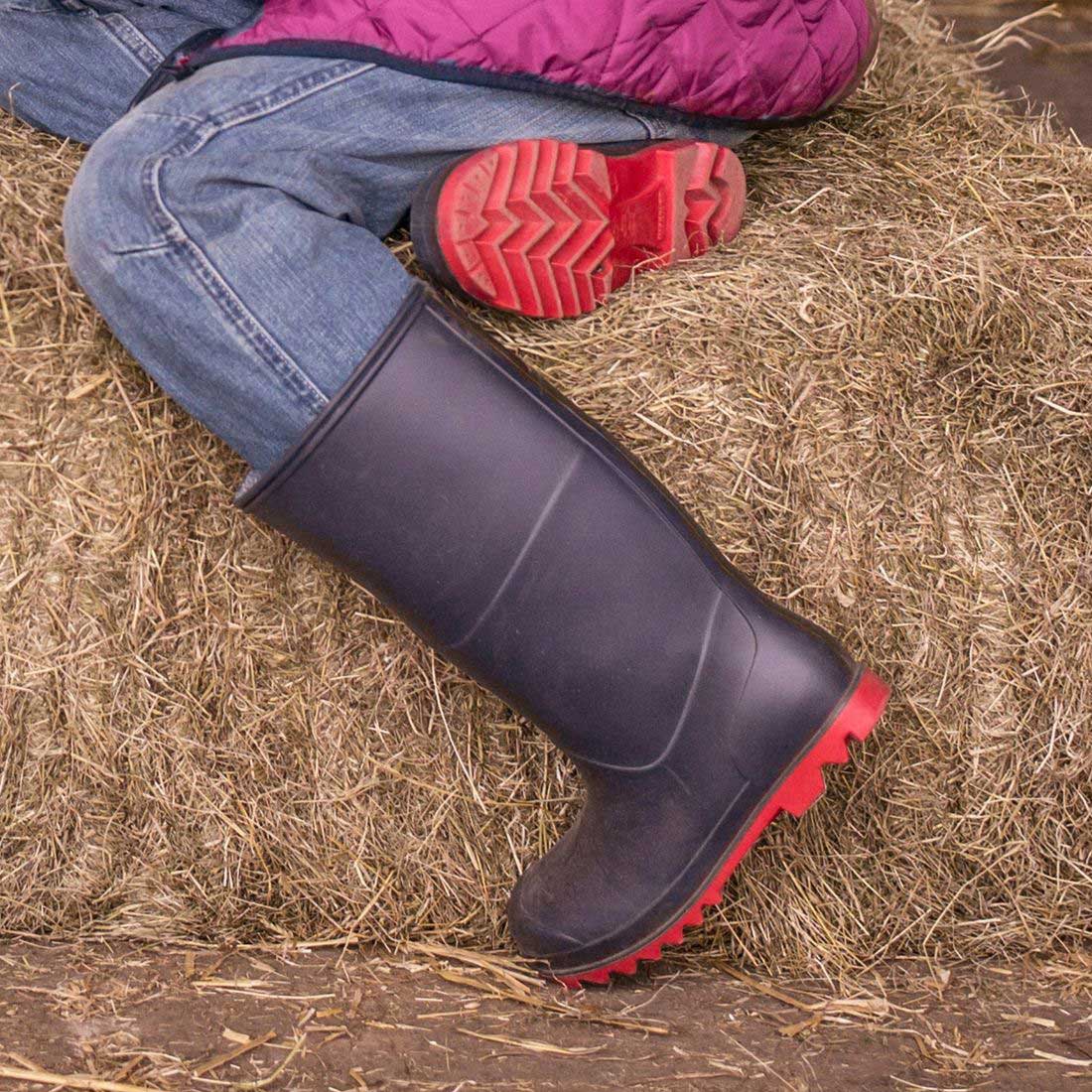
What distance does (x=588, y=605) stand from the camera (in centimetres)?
103

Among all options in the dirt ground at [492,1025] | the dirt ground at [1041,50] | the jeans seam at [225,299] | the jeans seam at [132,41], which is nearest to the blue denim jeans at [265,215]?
the jeans seam at [225,299]

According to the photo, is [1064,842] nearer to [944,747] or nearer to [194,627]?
[944,747]

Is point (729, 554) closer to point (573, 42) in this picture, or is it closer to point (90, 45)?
point (573, 42)

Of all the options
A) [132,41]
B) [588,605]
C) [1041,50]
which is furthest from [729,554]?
[1041,50]

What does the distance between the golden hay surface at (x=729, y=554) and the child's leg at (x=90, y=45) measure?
60 mm

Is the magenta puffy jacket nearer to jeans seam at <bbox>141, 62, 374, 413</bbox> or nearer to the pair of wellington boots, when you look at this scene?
the pair of wellington boots

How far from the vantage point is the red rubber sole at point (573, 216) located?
3.48ft

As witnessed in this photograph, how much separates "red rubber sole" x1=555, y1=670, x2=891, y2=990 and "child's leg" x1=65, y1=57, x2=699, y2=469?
0.51m

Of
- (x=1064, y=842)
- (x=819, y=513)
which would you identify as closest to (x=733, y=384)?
(x=819, y=513)

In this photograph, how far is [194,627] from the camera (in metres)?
1.21

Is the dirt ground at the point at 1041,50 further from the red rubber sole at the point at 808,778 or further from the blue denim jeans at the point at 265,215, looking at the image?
A: the red rubber sole at the point at 808,778

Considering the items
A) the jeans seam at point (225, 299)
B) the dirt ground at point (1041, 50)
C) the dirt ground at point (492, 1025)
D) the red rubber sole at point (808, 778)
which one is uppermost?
the dirt ground at point (1041, 50)

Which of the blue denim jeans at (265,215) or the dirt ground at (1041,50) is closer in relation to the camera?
the blue denim jeans at (265,215)

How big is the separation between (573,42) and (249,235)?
0.34 m
